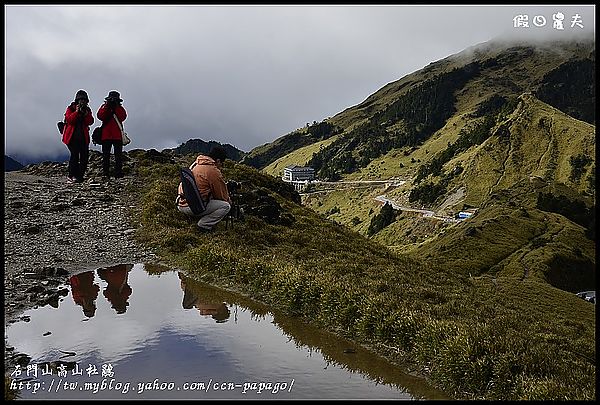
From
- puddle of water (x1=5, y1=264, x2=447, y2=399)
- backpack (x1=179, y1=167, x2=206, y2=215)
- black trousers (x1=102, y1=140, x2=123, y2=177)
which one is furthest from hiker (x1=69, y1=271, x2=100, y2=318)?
black trousers (x1=102, y1=140, x2=123, y2=177)

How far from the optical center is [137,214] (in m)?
21.0

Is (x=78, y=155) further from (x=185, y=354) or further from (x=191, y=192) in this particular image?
(x=185, y=354)

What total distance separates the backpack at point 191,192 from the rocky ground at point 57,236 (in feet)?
7.44

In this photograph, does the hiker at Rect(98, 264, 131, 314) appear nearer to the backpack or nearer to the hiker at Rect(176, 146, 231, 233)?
the backpack

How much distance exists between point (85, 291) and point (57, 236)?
6.52 m

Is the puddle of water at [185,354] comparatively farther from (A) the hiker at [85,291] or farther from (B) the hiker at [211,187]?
(B) the hiker at [211,187]

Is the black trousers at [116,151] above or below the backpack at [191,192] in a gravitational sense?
above

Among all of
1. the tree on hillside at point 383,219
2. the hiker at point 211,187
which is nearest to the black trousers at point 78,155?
the hiker at point 211,187

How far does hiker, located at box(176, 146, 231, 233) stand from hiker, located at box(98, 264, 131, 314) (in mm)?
4055

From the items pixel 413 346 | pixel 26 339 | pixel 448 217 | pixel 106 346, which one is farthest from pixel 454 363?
pixel 448 217

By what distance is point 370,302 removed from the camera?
10.2 metres

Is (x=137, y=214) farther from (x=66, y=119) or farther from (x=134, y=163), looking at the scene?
(x=134, y=163)

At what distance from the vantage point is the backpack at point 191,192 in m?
17.1

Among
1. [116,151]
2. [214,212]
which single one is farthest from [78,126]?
[214,212]
